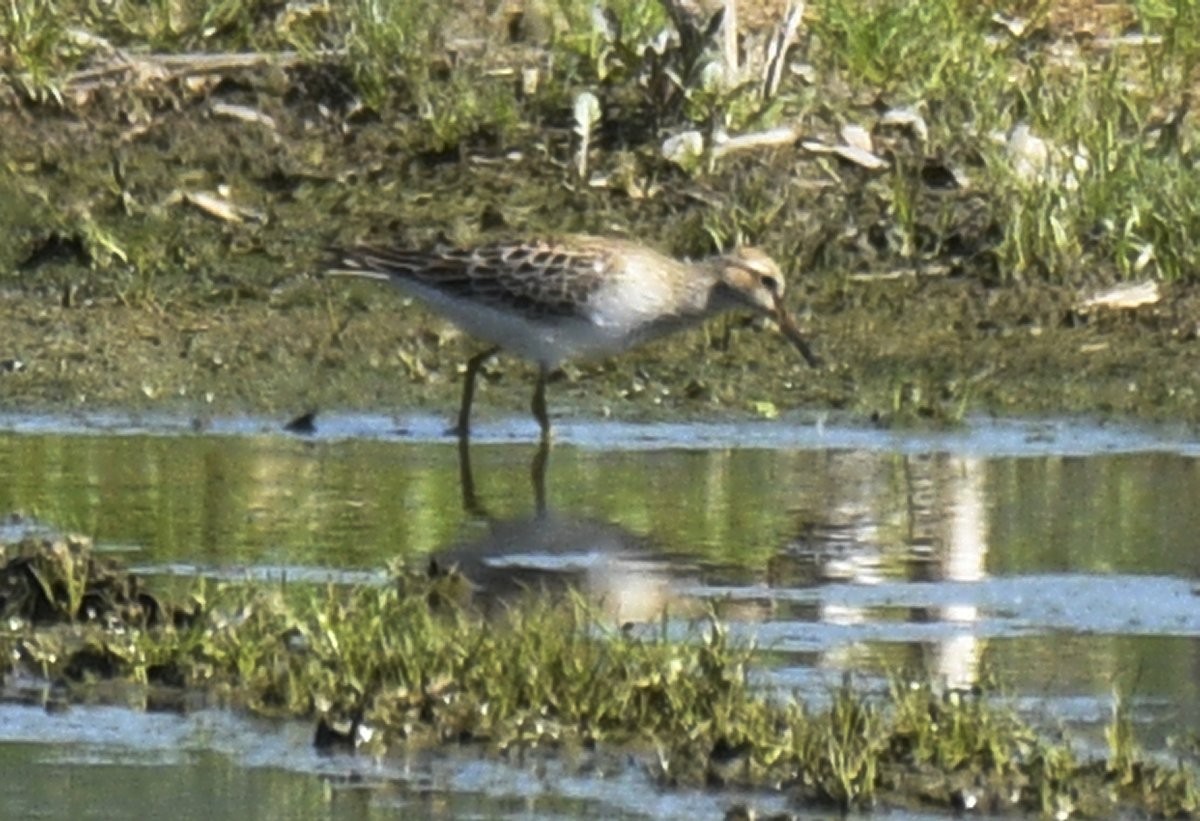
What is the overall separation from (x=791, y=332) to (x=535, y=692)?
4.75 m

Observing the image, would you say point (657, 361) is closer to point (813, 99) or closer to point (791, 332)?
point (791, 332)

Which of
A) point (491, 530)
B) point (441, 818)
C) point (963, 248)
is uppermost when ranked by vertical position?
point (963, 248)

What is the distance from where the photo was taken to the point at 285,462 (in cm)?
1102

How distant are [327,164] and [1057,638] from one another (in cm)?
595

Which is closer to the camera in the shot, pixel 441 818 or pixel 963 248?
pixel 441 818

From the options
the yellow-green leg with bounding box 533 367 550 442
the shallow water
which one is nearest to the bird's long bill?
the shallow water

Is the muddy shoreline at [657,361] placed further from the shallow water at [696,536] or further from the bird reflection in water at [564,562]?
the bird reflection in water at [564,562]

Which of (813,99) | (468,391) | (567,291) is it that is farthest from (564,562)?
(813,99)

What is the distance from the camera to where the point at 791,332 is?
12.2 m

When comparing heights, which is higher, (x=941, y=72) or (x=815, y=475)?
(x=941, y=72)

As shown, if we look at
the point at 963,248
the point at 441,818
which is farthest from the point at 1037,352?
the point at 441,818

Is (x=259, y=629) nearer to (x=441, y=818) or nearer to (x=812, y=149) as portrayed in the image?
(x=441, y=818)

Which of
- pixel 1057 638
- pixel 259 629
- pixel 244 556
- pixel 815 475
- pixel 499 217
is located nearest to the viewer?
pixel 259 629

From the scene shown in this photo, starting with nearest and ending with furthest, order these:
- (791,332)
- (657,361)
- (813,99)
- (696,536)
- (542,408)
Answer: (696,536) < (542,408) < (791,332) < (657,361) < (813,99)
